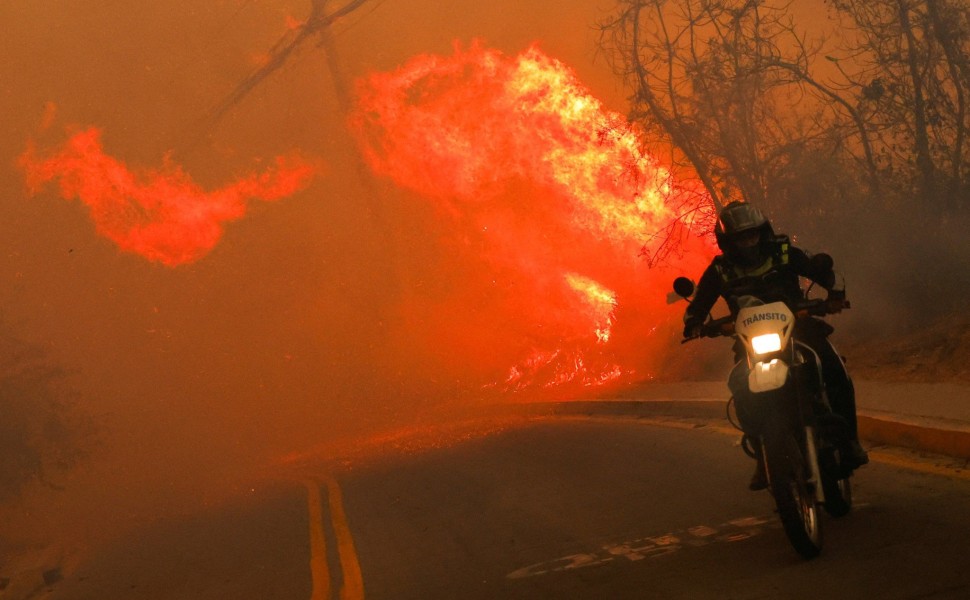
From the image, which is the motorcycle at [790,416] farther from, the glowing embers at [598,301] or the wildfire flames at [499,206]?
the glowing embers at [598,301]

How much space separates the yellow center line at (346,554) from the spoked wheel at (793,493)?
3162 mm

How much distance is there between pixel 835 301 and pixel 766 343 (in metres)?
0.78

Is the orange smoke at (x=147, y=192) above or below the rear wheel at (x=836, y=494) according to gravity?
A: above

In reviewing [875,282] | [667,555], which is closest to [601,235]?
[875,282]

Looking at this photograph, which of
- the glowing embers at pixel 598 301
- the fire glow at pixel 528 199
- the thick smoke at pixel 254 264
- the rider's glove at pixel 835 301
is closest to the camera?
the rider's glove at pixel 835 301

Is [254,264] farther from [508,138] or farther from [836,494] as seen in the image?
[836,494]

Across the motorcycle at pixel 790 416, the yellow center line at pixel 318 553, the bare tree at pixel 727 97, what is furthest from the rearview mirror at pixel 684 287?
the bare tree at pixel 727 97

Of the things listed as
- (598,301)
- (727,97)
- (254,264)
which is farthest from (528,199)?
(254,264)

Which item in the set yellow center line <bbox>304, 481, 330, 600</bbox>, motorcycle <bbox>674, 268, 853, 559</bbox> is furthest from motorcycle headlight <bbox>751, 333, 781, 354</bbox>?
yellow center line <bbox>304, 481, 330, 600</bbox>

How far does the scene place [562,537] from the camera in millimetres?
8852

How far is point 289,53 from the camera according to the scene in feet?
120

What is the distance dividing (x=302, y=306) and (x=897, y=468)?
31.9 m

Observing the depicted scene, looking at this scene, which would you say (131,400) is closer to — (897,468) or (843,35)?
(843,35)

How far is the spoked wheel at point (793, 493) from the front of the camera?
6508mm
